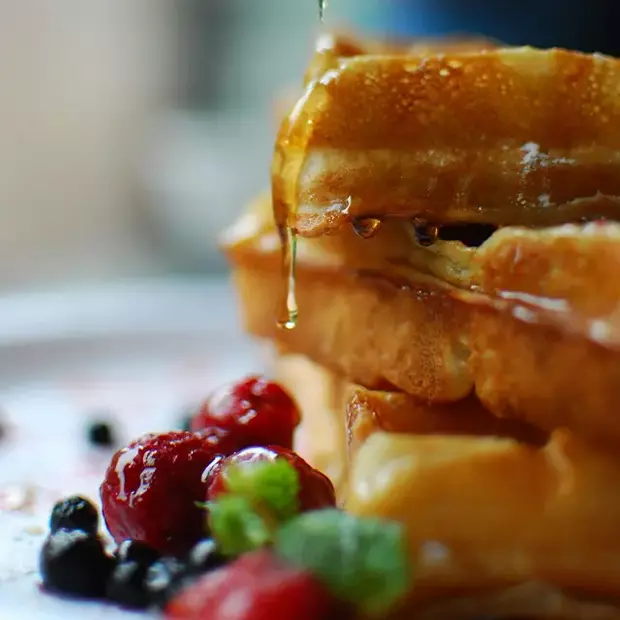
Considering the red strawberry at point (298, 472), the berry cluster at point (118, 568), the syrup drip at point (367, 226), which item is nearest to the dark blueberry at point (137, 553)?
the berry cluster at point (118, 568)

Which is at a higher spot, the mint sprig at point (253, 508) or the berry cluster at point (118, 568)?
the mint sprig at point (253, 508)

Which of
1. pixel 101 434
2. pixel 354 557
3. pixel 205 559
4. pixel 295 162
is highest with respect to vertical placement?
pixel 295 162

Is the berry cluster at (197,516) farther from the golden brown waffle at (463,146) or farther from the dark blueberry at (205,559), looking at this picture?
the golden brown waffle at (463,146)

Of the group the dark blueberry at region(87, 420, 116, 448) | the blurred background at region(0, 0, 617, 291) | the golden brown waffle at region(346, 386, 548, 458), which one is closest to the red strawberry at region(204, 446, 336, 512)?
the golden brown waffle at region(346, 386, 548, 458)

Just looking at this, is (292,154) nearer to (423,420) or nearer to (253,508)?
(423,420)

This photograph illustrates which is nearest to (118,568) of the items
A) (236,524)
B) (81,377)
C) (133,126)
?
(236,524)

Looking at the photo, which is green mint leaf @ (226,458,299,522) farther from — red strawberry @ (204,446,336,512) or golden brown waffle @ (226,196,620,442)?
golden brown waffle @ (226,196,620,442)
